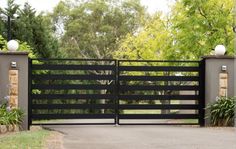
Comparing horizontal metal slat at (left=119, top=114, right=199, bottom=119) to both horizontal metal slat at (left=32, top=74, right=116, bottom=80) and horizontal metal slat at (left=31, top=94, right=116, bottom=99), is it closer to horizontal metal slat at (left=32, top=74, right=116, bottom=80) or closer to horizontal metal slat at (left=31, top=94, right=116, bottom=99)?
horizontal metal slat at (left=31, top=94, right=116, bottom=99)

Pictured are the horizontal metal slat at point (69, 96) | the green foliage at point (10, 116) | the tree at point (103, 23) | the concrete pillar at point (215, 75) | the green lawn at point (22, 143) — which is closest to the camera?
the green lawn at point (22, 143)

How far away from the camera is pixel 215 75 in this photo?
43.3 ft

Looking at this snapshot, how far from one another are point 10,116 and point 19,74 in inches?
49.7

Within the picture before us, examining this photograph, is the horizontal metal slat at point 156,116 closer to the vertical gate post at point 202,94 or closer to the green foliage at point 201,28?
the vertical gate post at point 202,94

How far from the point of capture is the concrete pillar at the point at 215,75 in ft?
43.3

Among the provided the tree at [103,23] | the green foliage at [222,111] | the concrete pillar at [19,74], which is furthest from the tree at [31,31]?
the tree at [103,23]

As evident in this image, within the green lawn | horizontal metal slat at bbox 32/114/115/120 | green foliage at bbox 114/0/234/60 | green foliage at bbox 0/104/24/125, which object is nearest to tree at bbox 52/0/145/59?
green foliage at bbox 114/0/234/60

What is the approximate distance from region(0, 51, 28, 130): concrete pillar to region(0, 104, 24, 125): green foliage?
0.29m

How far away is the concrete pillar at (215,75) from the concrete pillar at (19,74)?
192 inches

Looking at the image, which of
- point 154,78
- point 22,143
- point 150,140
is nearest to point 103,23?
point 154,78

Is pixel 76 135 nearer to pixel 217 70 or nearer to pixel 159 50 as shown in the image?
pixel 217 70

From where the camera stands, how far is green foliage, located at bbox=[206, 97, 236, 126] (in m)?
12.7

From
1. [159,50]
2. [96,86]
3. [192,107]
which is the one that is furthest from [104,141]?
[159,50]

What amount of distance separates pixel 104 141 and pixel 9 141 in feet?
5.76
